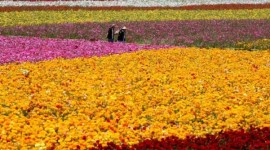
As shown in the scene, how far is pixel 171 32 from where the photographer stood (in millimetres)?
35156

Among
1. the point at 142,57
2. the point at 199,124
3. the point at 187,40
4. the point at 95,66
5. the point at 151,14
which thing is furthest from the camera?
the point at 151,14

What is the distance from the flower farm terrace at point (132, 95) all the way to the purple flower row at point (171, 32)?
1.11 feet

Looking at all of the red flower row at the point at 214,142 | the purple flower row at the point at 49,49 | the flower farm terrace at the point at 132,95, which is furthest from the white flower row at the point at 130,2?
the red flower row at the point at 214,142

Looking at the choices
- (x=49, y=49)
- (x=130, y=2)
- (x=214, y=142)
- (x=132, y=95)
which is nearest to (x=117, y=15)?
(x=130, y=2)

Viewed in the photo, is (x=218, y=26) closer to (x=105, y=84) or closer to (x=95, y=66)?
(x=95, y=66)

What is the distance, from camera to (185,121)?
11695 mm

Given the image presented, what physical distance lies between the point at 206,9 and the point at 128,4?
264 inches

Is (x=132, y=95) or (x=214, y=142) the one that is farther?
(x=132, y=95)

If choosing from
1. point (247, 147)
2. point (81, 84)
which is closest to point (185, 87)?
point (81, 84)

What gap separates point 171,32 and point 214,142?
25540 mm

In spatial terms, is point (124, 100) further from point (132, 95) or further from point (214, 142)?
point (214, 142)

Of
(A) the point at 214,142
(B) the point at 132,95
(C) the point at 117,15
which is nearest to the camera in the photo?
(A) the point at 214,142

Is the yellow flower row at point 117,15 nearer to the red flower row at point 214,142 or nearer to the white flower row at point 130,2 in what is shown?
the white flower row at point 130,2

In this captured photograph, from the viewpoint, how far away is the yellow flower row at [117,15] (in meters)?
40.8
